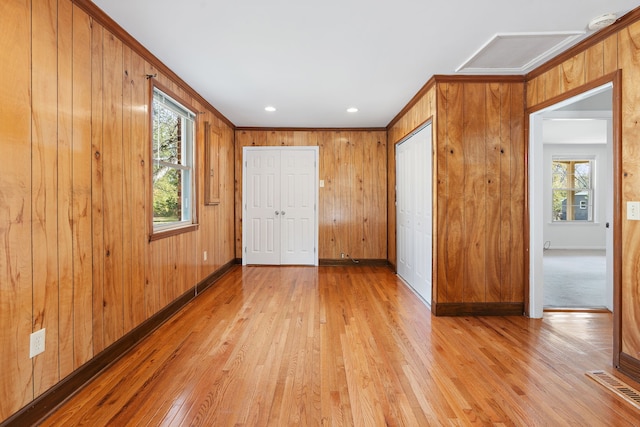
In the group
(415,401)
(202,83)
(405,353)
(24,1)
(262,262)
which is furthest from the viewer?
(262,262)

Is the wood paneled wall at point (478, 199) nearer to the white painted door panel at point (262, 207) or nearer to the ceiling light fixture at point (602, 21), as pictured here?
the ceiling light fixture at point (602, 21)

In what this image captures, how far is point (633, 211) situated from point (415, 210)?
2294mm

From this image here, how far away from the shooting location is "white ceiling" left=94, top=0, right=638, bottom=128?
214 centimetres

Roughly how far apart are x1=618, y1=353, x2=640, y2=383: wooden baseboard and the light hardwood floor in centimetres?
11

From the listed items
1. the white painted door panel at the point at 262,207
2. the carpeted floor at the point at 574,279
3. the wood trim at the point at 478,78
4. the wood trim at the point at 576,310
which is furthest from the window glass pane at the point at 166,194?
the carpeted floor at the point at 574,279

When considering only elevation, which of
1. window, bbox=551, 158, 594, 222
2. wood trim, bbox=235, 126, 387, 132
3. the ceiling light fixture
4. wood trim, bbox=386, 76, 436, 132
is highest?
wood trim, bbox=235, 126, 387, 132

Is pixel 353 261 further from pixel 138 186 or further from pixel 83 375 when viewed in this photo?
pixel 83 375

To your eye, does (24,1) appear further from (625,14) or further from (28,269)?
(625,14)

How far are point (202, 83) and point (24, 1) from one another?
1999 millimetres

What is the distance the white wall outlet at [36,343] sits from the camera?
1713mm

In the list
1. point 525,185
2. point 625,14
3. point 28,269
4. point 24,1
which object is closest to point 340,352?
point 28,269

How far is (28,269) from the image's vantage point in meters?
1.70

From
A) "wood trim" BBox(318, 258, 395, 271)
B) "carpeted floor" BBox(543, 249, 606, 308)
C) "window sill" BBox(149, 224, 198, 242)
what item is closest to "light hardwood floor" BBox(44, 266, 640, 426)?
"carpeted floor" BBox(543, 249, 606, 308)

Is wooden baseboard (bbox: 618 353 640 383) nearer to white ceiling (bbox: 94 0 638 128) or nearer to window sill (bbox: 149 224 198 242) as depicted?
white ceiling (bbox: 94 0 638 128)
